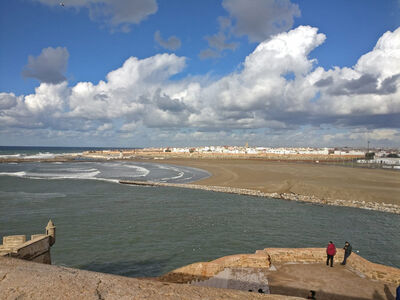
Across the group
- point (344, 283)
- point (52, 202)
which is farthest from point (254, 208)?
point (52, 202)

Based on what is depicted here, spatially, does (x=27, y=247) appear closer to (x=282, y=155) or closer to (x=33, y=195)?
(x=33, y=195)

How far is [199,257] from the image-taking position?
1322 cm

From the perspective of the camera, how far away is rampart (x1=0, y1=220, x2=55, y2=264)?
276 inches

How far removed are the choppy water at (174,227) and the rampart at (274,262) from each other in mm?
2592

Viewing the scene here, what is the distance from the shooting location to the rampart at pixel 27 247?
7.01 m

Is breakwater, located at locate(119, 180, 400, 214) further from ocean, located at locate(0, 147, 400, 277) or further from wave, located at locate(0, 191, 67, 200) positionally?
wave, located at locate(0, 191, 67, 200)

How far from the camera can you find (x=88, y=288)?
3840mm

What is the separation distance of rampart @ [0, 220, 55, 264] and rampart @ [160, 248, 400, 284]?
159 inches

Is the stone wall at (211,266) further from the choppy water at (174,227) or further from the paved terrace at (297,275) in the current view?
the choppy water at (174,227)

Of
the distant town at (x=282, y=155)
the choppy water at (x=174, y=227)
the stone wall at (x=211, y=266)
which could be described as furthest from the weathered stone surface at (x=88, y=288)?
the distant town at (x=282, y=155)

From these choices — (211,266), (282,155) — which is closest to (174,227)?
(211,266)

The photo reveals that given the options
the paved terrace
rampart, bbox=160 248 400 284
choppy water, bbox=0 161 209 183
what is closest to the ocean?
rampart, bbox=160 248 400 284

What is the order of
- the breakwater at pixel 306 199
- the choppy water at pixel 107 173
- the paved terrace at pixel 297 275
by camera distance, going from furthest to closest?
1. the choppy water at pixel 107 173
2. the breakwater at pixel 306 199
3. the paved terrace at pixel 297 275

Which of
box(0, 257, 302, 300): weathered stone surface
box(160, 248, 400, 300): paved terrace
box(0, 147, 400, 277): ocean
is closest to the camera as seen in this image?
box(0, 257, 302, 300): weathered stone surface
